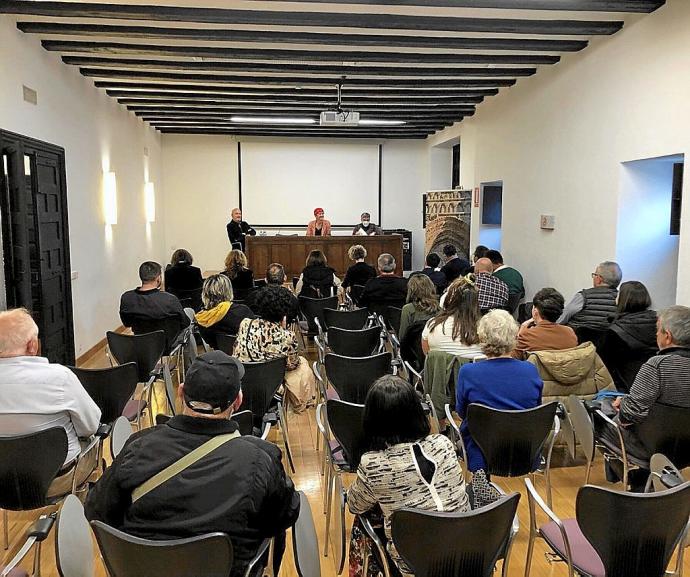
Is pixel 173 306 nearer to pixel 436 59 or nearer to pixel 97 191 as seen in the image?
pixel 97 191

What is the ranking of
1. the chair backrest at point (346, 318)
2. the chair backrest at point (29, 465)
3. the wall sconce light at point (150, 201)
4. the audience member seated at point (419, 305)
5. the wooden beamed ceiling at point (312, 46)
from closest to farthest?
the chair backrest at point (29, 465) < the audience member seated at point (419, 305) < the wooden beamed ceiling at point (312, 46) < the chair backrest at point (346, 318) < the wall sconce light at point (150, 201)

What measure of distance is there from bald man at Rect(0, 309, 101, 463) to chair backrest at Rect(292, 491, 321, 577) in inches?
49.3

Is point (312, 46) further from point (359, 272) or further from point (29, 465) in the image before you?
point (29, 465)

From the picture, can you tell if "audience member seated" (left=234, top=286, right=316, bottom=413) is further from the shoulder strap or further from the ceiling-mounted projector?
the ceiling-mounted projector

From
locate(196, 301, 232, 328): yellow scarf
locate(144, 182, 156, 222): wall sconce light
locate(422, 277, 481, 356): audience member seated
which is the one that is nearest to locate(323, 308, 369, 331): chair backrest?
locate(196, 301, 232, 328): yellow scarf

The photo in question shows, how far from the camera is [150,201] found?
1200 cm

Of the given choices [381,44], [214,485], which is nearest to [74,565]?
[214,485]

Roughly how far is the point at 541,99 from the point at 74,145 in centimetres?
563

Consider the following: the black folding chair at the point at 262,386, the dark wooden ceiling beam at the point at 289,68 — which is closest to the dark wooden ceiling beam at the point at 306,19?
the dark wooden ceiling beam at the point at 289,68

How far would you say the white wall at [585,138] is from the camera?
16.6 ft

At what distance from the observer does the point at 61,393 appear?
2.80 meters

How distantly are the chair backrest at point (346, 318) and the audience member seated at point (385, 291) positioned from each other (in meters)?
0.44

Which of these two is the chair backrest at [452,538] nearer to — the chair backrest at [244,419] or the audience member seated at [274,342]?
the chair backrest at [244,419]

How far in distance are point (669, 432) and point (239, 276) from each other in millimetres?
4804
